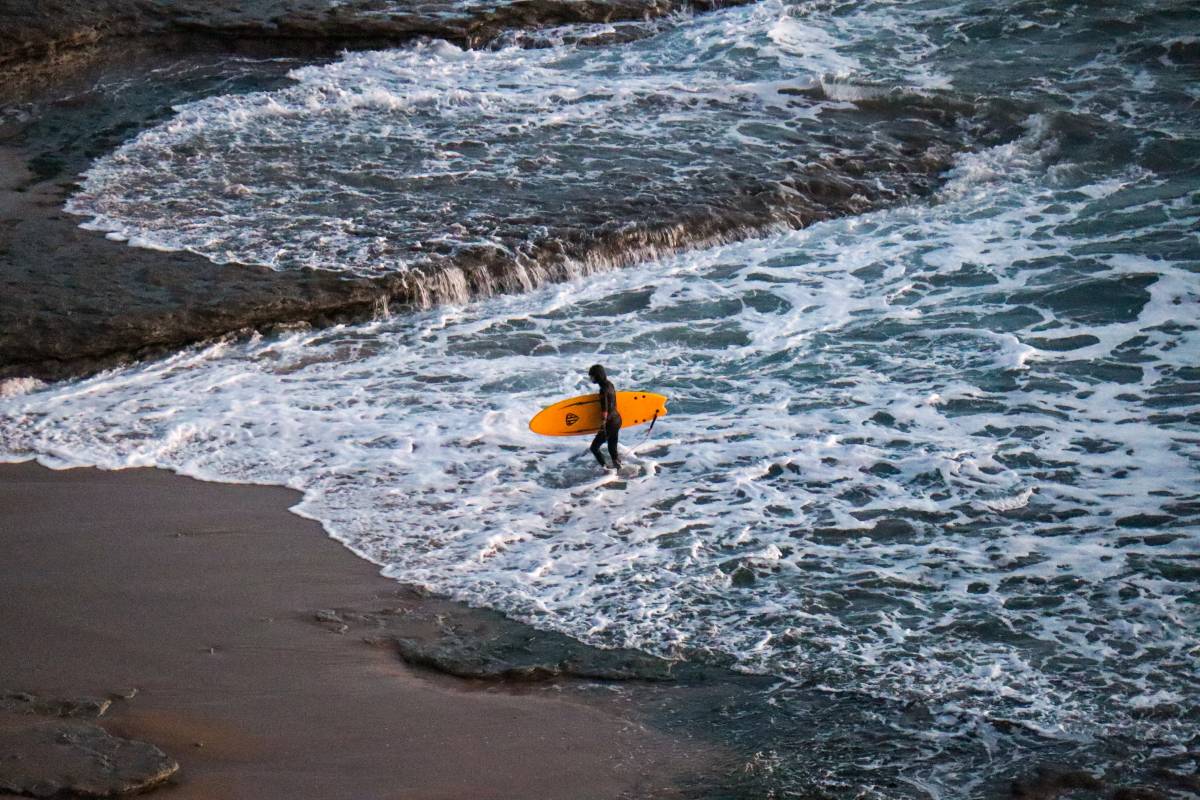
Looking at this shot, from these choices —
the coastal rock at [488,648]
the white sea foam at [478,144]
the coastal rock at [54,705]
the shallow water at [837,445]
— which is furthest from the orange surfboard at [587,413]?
the coastal rock at [54,705]

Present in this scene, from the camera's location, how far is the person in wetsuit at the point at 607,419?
8.34 meters

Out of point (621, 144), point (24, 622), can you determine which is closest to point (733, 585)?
point (24, 622)

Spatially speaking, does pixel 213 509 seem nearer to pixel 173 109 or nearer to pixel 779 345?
pixel 779 345

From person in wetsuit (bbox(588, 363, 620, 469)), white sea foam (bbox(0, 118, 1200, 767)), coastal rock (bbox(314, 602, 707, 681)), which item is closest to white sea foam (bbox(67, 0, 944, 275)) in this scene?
white sea foam (bbox(0, 118, 1200, 767))

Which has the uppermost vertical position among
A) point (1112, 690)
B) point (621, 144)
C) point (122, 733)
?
point (621, 144)

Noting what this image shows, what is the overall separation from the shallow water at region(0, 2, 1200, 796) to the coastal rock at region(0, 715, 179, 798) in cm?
226

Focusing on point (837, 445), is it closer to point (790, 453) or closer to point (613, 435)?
point (790, 453)

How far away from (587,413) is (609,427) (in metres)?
0.44

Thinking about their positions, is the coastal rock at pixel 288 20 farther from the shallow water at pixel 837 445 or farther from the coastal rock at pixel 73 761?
Answer: the coastal rock at pixel 73 761

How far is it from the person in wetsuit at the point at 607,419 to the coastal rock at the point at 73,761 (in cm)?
388

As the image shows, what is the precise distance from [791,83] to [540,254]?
5.71 metres

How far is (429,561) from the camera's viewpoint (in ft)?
24.1

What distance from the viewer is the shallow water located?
6164 mm

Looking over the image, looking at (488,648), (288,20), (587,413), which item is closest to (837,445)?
(587,413)
